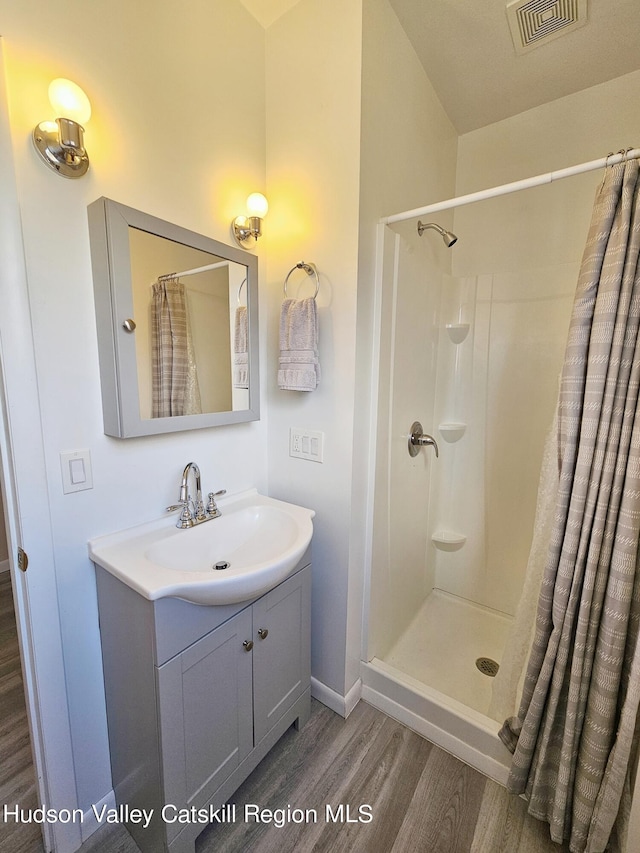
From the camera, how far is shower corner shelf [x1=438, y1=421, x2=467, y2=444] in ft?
7.16

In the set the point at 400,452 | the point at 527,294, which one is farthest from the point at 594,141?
the point at 400,452

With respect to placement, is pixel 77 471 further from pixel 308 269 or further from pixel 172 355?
pixel 308 269

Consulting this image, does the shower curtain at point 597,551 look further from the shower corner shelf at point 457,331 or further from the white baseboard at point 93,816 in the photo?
the white baseboard at point 93,816

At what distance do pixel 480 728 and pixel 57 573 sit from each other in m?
1.51

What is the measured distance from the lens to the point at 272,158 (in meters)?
1.52

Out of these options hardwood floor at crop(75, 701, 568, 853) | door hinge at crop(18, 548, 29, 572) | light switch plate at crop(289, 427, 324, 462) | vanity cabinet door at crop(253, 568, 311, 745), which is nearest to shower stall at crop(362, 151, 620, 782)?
hardwood floor at crop(75, 701, 568, 853)

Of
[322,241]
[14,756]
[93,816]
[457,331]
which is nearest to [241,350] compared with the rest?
[322,241]

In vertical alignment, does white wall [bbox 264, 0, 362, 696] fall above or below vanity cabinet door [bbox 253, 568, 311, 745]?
above

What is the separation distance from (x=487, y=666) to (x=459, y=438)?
1.18 metres

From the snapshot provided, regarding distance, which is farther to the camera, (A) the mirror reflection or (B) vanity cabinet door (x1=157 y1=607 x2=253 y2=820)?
(A) the mirror reflection

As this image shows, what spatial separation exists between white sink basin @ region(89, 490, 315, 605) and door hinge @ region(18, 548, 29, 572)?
15 cm

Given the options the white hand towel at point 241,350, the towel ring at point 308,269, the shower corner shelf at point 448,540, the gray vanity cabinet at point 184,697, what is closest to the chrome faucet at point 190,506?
the gray vanity cabinet at point 184,697

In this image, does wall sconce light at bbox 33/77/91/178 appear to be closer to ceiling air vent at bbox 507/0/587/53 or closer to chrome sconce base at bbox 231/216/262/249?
chrome sconce base at bbox 231/216/262/249

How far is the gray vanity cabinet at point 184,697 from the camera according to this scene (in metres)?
0.96
